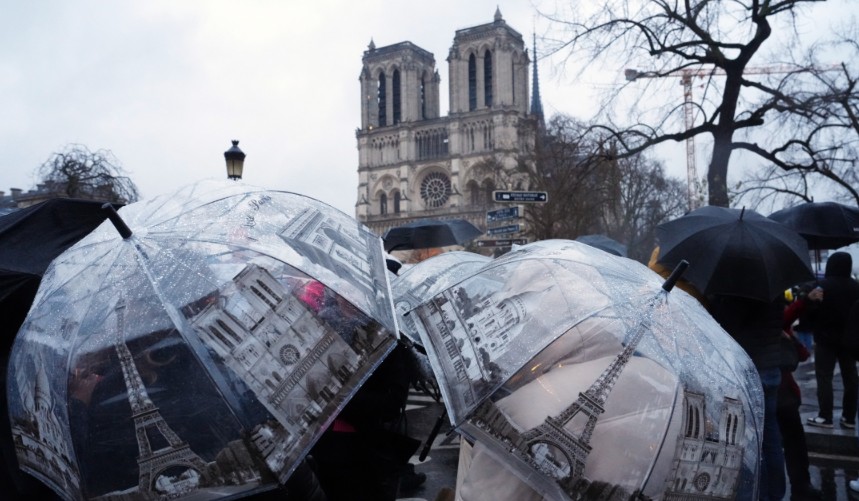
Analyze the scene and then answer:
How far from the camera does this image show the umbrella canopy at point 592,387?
220cm

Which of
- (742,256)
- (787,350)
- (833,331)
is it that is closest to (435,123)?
(833,331)

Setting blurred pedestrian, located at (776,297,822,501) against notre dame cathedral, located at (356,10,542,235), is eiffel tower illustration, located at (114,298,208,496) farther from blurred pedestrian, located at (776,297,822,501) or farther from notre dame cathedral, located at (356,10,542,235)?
notre dame cathedral, located at (356,10,542,235)

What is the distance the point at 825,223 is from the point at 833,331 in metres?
1.10

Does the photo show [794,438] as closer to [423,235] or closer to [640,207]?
[423,235]

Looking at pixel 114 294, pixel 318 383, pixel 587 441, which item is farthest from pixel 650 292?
pixel 114 294

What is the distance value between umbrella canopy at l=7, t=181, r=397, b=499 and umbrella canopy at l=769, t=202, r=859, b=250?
624cm

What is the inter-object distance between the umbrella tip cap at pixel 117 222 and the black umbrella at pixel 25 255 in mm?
1145

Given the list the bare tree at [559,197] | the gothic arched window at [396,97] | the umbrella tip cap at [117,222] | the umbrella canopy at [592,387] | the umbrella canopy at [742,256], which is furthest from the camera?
the gothic arched window at [396,97]

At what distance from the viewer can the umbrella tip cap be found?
7.75 feet

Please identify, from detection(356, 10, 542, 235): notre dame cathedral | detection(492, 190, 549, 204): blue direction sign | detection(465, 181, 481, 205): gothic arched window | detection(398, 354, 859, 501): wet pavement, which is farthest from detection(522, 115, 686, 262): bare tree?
detection(465, 181, 481, 205): gothic arched window

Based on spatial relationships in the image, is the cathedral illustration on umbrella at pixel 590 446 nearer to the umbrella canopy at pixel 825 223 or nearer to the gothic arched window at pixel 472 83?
the umbrella canopy at pixel 825 223

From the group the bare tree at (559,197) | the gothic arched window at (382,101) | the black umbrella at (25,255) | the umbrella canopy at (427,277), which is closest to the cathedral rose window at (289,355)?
the umbrella canopy at (427,277)

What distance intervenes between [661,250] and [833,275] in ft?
11.5

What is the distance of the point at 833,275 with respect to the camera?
7156 millimetres
